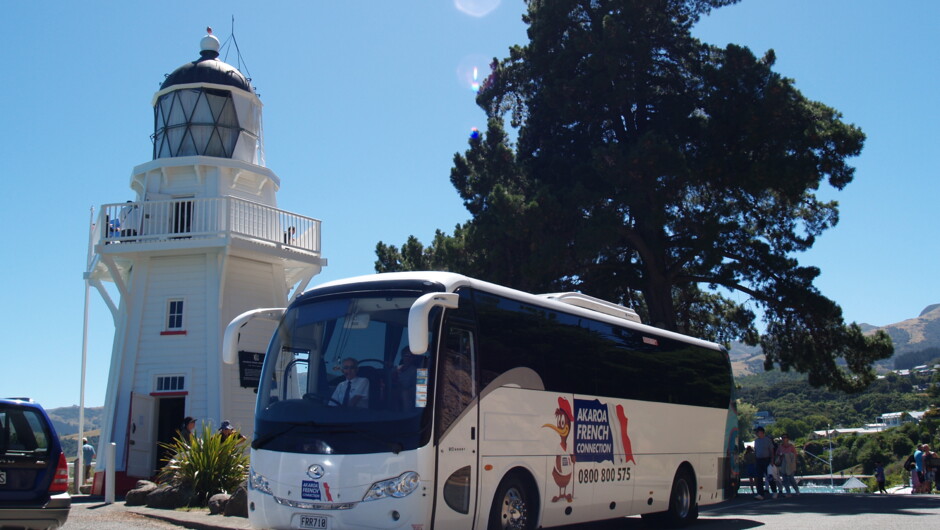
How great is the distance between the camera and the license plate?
8.08 m

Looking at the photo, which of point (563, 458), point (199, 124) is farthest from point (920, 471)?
point (199, 124)

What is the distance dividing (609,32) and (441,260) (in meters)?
8.48

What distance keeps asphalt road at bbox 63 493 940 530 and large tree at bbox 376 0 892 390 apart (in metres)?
7.28

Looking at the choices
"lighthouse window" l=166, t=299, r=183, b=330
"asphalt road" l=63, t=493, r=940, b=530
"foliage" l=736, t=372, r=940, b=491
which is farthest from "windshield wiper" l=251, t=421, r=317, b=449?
"foliage" l=736, t=372, r=940, b=491

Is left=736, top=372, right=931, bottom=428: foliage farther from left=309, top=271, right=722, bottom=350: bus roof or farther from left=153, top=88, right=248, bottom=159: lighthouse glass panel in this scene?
left=309, top=271, right=722, bottom=350: bus roof

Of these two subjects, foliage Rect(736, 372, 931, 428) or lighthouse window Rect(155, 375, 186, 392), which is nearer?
lighthouse window Rect(155, 375, 186, 392)

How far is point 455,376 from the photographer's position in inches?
336

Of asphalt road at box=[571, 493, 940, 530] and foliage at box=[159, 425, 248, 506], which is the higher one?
foliage at box=[159, 425, 248, 506]

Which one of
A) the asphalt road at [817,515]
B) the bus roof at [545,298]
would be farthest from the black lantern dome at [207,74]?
the asphalt road at [817,515]

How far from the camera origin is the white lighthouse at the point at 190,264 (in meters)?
20.4

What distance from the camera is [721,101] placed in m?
23.3

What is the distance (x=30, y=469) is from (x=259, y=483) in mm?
2513

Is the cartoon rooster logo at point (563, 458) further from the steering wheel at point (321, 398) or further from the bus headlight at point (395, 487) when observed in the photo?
the steering wheel at point (321, 398)

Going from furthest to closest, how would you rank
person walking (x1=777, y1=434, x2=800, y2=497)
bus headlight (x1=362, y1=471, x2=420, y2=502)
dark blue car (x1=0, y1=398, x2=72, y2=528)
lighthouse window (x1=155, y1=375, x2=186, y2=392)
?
lighthouse window (x1=155, y1=375, x2=186, y2=392), person walking (x1=777, y1=434, x2=800, y2=497), dark blue car (x1=0, y1=398, x2=72, y2=528), bus headlight (x1=362, y1=471, x2=420, y2=502)
